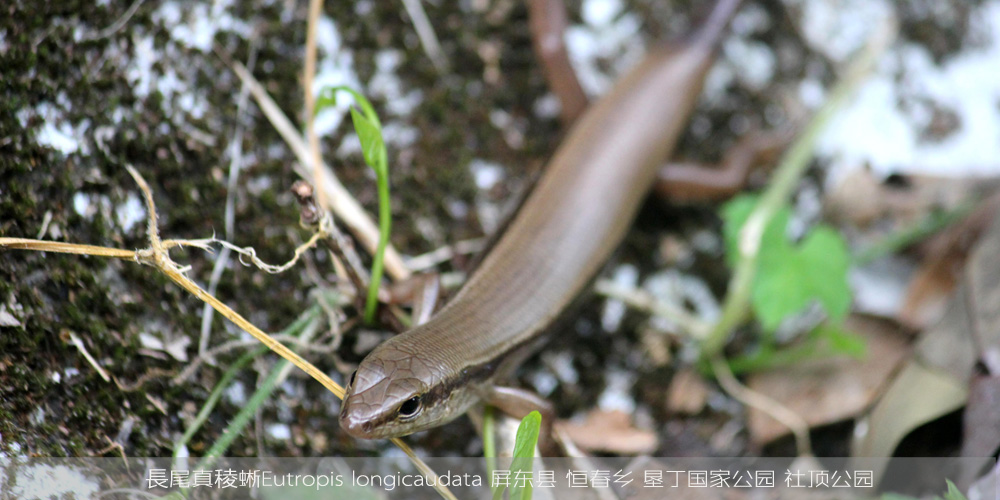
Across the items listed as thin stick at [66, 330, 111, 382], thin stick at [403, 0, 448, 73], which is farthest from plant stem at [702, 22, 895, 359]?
thin stick at [66, 330, 111, 382]

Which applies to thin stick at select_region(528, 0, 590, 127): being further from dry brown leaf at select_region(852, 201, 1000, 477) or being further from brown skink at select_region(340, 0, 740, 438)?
dry brown leaf at select_region(852, 201, 1000, 477)

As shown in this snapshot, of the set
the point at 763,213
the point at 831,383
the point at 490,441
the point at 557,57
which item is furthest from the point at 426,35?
the point at 831,383

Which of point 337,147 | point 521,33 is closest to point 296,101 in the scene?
point 337,147

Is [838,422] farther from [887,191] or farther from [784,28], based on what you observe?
[784,28]

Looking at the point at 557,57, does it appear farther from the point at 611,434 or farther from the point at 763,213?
the point at 611,434

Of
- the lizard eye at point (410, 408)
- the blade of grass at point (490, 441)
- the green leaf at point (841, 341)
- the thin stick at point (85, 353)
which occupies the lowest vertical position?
the blade of grass at point (490, 441)

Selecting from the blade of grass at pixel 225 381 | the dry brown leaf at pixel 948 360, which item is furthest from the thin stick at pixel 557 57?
the dry brown leaf at pixel 948 360

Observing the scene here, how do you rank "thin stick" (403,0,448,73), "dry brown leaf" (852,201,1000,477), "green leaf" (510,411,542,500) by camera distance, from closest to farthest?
"green leaf" (510,411,542,500) → "dry brown leaf" (852,201,1000,477) → "thin stick" (403,0,448,73)

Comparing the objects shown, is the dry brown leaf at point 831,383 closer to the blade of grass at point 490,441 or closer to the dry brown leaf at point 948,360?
the dry brown leaf at point 948,360
